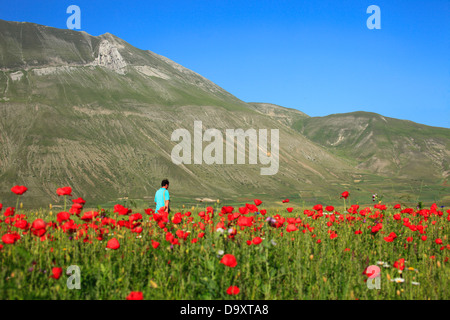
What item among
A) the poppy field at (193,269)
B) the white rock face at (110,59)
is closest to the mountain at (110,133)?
the white rock face at (110,59)

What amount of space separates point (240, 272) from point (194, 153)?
11796cm

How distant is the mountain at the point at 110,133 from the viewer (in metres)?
93.9

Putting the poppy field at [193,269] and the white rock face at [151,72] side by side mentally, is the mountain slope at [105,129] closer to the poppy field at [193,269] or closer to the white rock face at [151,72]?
the white rock face at [151,72]

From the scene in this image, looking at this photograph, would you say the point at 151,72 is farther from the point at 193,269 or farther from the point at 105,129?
the point at 193,269

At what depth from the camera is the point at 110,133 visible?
114 metres

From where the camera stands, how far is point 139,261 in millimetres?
5586

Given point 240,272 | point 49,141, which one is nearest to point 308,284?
point 240,272

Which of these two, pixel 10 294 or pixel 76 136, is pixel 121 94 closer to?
pixel 76 136

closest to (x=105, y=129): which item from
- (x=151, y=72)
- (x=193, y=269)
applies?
(x=151, y=72)

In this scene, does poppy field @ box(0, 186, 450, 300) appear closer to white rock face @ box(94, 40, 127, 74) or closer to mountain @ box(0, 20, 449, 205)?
mountain @ box(0, 20, 449, 205)

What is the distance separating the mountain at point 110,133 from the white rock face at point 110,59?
470 millimetres

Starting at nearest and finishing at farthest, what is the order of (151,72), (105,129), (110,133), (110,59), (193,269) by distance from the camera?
(193,269) < (110,133) < (105,129) < (110,59) < (151,72)

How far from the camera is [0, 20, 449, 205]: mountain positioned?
9394 centimetres

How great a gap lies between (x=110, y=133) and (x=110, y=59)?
63752mm
